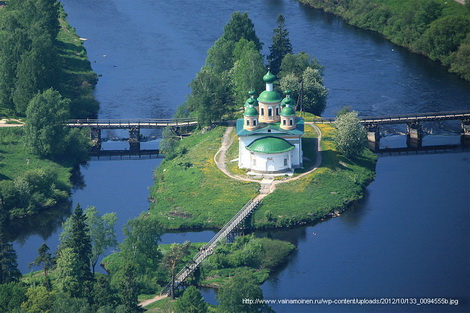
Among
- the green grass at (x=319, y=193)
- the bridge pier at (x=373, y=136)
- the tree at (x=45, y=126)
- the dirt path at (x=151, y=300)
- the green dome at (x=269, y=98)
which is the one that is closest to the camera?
the dirt path at (x=151, y=300)

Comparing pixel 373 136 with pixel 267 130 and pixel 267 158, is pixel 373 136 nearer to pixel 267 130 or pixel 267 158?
pixel 267 130

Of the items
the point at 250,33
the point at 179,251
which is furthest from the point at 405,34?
the point at 179,251

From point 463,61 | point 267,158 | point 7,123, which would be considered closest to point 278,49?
point 463,61

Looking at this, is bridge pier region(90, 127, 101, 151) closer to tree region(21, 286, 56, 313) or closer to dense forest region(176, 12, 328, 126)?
dense forest region(176, 12, 328, 126)

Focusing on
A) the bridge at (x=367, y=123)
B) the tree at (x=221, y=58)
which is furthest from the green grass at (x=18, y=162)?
the tree at (x=221, y=58)

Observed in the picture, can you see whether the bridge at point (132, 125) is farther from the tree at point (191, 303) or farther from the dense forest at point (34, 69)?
the tree at point (191, 303)

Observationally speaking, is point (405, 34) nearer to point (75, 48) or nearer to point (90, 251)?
point (75, 48)
